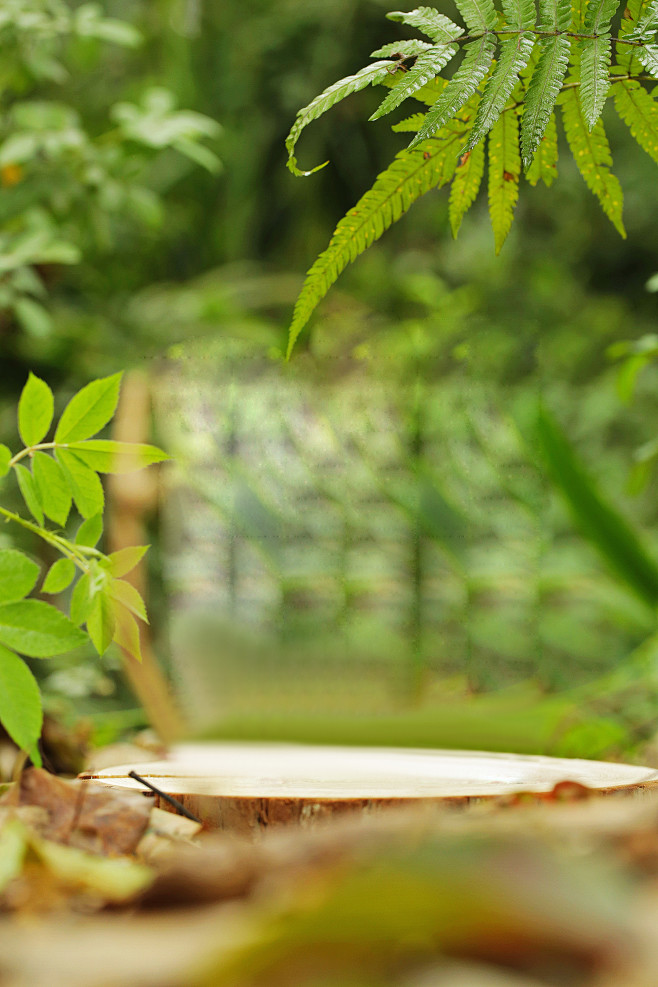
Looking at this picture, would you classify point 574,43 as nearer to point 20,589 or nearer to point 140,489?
point 20,589

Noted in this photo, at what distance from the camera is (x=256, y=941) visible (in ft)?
0.76

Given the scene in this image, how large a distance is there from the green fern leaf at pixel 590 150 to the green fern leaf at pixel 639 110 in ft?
0.06

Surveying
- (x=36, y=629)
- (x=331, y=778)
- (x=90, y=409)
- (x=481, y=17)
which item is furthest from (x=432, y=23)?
(x=331, y=778)

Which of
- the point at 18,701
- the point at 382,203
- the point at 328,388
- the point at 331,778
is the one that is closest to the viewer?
the point at 18,701

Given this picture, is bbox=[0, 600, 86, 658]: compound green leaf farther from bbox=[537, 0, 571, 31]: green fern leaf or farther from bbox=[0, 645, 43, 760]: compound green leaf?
bbox=[537, 0, 571, 31]: green fern leaf

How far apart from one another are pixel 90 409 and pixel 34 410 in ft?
0.11

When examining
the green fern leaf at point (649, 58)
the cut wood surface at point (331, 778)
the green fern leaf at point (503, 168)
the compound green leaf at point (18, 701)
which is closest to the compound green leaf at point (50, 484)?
the compound green leaf at point (18, 701)

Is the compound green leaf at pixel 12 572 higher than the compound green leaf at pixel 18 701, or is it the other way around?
the compound green leaf at pixel 12 572

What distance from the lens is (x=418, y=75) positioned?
472mm

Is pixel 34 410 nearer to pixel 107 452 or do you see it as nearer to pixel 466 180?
pixel 107 452

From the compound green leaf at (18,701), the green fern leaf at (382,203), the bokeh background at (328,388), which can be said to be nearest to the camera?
the compound green leaf at (18,701)

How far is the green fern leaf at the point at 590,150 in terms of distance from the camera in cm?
55

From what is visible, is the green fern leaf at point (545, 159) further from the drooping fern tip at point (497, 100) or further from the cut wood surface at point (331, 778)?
the cut wood surface at point (331, 778)

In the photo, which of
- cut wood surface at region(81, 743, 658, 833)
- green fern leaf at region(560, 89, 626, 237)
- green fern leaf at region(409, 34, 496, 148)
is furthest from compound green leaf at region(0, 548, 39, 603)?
green fern leaf at region(560, 89, 626, 237)
